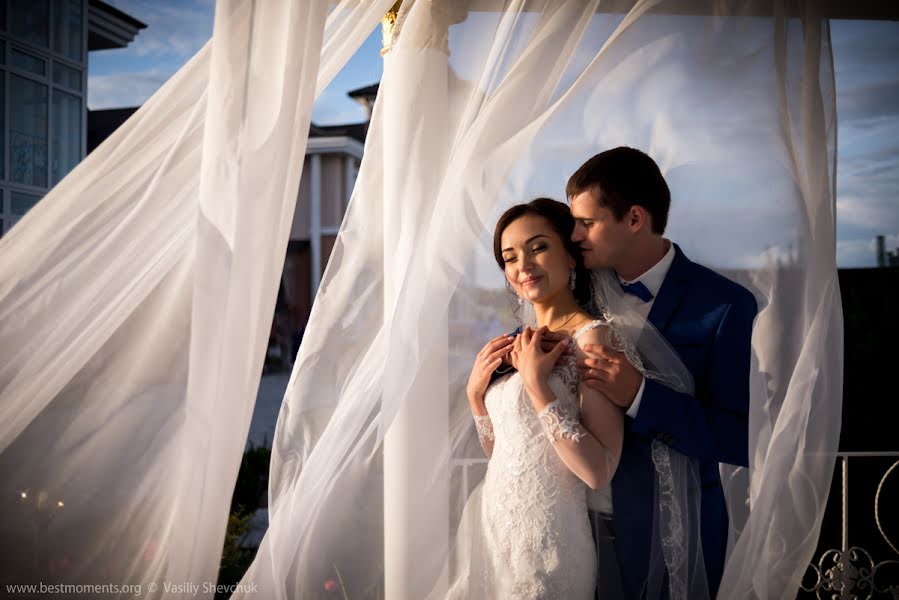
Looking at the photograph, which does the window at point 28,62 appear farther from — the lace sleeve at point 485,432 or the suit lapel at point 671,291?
the suit lapel at point 671,291

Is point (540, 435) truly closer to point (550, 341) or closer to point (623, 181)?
point (550, 341)

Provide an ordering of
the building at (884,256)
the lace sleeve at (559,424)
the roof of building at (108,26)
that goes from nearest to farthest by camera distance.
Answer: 1. the lace sleeve at (559,424)
2. the building at (884,256)
3. the roof of building at (108,26)

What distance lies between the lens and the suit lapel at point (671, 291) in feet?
5.69

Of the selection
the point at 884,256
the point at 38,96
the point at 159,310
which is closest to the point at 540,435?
the point at 159,310

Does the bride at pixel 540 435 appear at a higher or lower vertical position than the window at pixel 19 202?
lower

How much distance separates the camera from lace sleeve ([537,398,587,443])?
1.56 m

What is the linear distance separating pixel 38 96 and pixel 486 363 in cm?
485

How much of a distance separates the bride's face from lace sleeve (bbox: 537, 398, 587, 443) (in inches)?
10.7

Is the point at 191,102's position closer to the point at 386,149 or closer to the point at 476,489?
the point at 386,149

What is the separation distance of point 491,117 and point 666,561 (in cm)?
110

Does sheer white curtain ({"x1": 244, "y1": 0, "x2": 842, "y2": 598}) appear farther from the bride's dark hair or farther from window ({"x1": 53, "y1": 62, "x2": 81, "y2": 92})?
window ({"x1": 53, "y1": 62, "x2": 81, "y2": 92})

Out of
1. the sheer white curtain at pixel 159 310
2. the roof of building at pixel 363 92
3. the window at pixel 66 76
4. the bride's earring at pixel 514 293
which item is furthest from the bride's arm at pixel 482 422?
the roof of building at pixel 363 92

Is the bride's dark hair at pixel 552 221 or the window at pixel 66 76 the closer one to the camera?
the bride's dark hair at pixel 552 221

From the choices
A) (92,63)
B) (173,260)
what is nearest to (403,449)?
(173,260)
